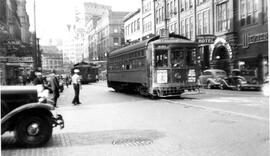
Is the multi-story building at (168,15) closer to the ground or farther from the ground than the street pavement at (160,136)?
farther from the ground

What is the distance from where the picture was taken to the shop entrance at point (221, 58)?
37.6 metres

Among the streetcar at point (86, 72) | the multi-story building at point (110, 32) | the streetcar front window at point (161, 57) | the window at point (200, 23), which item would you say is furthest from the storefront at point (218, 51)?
the multi-story building at point (110, 32)

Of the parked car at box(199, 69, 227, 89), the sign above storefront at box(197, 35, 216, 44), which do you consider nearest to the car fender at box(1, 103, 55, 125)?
the parked car at box(199, 69, 227, 89)

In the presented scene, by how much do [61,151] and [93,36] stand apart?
3974 inches

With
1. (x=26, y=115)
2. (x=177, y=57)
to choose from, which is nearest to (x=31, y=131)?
(x=26, y=115)

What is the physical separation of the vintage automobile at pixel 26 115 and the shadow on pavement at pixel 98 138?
0.75ft

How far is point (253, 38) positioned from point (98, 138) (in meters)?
26.8

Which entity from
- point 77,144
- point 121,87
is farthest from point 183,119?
point 121,87

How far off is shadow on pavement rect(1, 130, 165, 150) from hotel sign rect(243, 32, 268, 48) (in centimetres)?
2405

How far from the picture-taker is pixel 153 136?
27.2 ft

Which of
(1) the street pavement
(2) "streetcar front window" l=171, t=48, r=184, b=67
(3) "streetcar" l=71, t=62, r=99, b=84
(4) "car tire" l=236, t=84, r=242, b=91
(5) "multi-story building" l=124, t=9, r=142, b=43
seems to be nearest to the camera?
(1) the street pavement

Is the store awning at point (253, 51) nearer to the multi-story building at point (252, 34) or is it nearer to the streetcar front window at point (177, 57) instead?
the multi-story building at point (252, 34)

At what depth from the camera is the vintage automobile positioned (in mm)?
7359

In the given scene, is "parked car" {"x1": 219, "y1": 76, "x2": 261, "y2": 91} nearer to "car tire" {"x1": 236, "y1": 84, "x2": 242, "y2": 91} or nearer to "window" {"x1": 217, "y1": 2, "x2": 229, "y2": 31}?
"car tire" {"x1": 236, "y1": 84, "x2": 242, "y2": 91}
